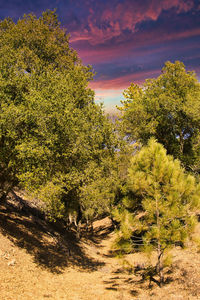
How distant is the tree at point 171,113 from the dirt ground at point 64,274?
49.6 ft

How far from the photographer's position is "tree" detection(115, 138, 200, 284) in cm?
1023

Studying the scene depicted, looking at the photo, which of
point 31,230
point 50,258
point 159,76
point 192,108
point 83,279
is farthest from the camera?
point 159,76

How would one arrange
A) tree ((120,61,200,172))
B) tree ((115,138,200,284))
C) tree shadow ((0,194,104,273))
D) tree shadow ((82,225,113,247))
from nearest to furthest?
tree ((115,138,200,284)) → tree shadow ((0,194,104,273)) → tree ((120,61,200,172)) → tree shadow ((82,225,113,247))

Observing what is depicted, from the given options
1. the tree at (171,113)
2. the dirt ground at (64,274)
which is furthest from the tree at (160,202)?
the tree at (171,113)

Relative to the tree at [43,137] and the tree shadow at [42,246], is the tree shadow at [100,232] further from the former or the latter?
the tree at [43,137]

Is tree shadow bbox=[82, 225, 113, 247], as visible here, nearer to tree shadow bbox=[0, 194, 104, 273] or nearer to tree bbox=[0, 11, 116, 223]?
tree shadow bbox=[0, 194, 104, 273]

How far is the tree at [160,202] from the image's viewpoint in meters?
10.2

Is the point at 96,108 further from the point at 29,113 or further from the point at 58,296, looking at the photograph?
the point at 58,296

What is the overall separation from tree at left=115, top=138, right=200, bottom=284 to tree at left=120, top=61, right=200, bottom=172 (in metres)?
15.8

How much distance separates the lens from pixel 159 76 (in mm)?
28406

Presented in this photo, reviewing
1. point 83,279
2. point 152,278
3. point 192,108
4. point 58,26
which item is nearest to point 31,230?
point 83,279

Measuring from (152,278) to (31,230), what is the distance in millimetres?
11981

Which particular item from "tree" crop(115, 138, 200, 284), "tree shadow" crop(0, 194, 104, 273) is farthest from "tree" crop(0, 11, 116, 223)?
"tree" crop(115, 138, 200, 284)

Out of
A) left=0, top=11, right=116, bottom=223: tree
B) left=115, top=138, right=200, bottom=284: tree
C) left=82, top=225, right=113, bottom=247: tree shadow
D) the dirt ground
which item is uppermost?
left=0, top=11, right=116, bottom=223: tree
